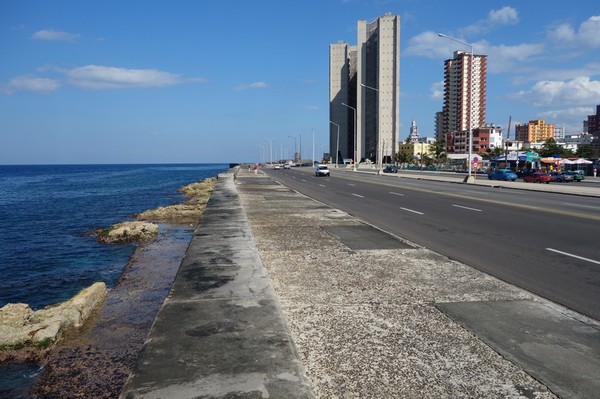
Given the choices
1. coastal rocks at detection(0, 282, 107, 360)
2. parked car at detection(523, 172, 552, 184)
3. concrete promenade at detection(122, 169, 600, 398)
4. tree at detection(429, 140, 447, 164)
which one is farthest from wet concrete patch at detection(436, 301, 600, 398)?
tree at detection(429, 140, 447, 164)

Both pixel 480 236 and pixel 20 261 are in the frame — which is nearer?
pixel 480 236

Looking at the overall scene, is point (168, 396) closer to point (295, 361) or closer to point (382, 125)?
point (295, 361)

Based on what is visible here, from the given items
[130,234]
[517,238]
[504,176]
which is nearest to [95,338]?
[517,238]

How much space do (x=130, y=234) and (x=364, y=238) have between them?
32.2 feet

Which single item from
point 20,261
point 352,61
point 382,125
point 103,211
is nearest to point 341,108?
point 352,61

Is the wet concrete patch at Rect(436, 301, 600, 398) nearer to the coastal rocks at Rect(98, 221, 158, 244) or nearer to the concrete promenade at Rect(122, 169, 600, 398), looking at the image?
the concrete promenade at Rect(122, 169, 600, 398)

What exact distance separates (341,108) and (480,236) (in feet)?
597

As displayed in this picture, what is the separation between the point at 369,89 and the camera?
163 metres

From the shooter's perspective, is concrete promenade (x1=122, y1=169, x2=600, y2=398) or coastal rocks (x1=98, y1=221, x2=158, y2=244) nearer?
concrete promenade (x1=122, y1=169, x2=600, y2=398)

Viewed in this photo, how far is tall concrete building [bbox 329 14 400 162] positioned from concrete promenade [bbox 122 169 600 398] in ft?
362

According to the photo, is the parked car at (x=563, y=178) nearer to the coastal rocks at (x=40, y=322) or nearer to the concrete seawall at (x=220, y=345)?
the concrete seawall at (x=220, y=345)

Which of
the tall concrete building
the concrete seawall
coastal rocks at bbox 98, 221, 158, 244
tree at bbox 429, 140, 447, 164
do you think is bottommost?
coastal rocks at bbox 98, 221, 158, 244

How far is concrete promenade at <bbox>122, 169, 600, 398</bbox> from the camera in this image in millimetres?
3900

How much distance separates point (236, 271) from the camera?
7.75 metres
